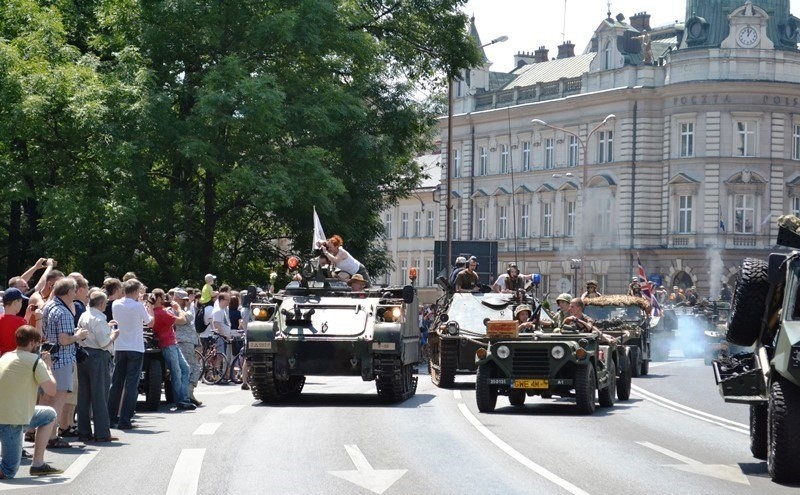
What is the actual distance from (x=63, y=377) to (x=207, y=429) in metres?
2.88

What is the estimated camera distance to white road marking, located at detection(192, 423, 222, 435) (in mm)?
19469

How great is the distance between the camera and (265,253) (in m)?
46.3

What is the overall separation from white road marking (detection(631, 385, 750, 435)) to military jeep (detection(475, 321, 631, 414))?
1725 mm

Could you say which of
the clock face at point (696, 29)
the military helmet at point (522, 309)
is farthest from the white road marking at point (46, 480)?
the clock face at point (696, 29)

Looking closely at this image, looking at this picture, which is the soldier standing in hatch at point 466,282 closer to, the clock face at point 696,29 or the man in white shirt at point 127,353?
the man in white shirt at point 127,353

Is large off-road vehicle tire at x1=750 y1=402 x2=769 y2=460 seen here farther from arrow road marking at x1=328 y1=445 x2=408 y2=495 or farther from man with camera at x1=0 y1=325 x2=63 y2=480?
man with camera at x1=0 y1=325 x2=63 y2=480

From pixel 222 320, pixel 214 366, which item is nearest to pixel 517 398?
pixel 222 320

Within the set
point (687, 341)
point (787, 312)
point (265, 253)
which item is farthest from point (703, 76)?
point (787, 312)

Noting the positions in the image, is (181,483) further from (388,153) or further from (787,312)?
(388,153)

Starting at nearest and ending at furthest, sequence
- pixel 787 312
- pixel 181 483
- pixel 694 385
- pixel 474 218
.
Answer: pixel 181 483, pixel 787 312, pixel 694 385, pixel 474 218

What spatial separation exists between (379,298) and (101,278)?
19.0 metres

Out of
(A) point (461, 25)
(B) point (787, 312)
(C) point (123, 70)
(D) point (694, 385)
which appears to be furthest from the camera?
(A) point (461, 25)

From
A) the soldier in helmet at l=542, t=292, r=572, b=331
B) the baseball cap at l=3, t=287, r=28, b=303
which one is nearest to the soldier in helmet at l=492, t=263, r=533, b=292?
the soldier in helmet at l=542, t=292, r=572, b=331

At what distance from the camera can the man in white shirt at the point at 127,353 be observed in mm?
20031
